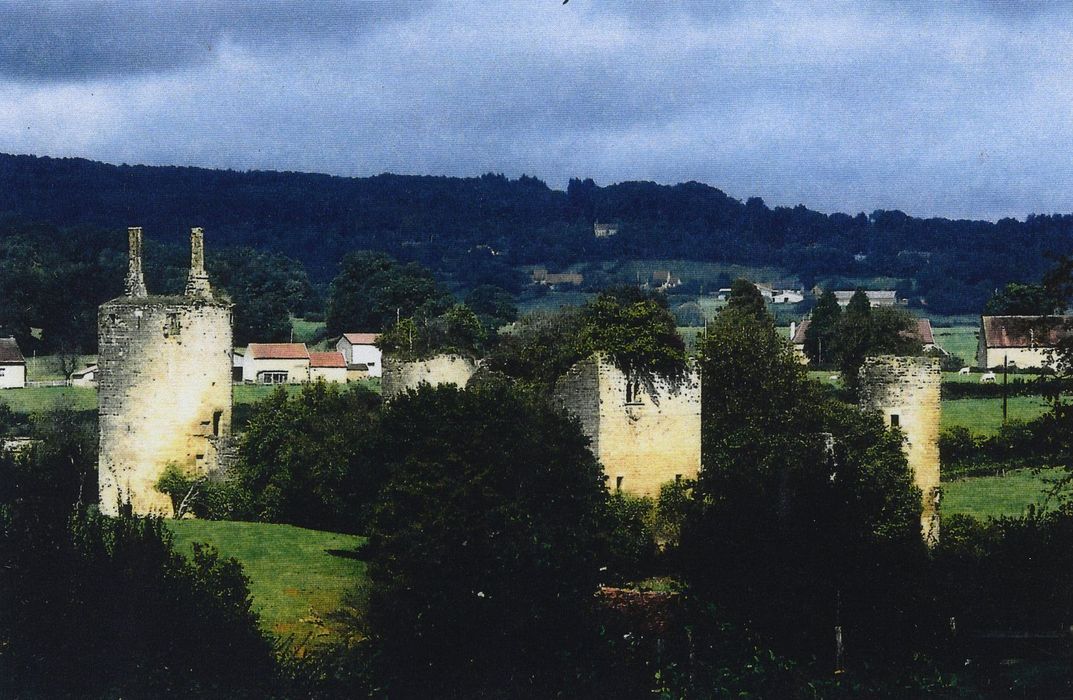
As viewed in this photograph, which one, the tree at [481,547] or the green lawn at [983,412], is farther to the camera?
the green lawn at [983,412]

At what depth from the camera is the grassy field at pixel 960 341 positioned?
4090 inches

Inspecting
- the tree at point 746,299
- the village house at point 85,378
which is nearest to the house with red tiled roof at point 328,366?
the village house at point 85,378

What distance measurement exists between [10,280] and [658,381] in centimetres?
7027

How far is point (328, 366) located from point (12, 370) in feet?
63.5

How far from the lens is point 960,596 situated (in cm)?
3012

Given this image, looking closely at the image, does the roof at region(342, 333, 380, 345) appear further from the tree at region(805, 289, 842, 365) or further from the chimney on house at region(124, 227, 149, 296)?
the chimney on house at region(124, 227, 149, 296)

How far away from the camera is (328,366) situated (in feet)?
330

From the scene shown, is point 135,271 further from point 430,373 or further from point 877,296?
point 877,296

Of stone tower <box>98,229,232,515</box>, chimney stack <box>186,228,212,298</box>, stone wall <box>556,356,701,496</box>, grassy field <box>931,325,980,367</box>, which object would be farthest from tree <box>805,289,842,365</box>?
stone tower <box>98,229,232,515</box>

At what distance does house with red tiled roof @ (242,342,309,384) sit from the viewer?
97312 mm

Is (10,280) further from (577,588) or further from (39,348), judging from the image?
A: (577,588)

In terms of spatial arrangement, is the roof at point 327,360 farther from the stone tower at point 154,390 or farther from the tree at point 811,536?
the tree at point 811,536

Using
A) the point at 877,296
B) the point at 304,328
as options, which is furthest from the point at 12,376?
the point at 877,296

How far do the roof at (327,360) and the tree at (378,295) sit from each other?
460 cm
